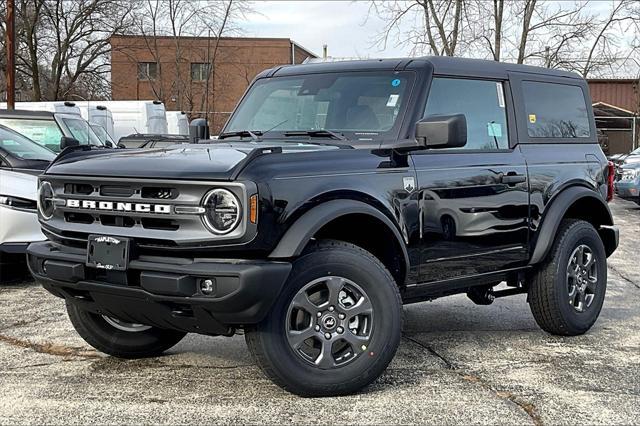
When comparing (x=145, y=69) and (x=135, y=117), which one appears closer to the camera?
(x=135, y=117)

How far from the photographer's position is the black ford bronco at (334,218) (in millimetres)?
4160

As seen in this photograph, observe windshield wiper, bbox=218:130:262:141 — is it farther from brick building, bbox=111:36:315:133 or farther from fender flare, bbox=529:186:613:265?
brick building, bbox=111:36:315:133

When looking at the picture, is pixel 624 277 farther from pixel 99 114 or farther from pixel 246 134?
pixel 99 114

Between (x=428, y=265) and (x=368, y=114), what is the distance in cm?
102

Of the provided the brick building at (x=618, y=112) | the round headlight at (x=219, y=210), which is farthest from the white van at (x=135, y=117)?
the round headlight at (x=219, y=210)

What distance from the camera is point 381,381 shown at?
16.0 feet

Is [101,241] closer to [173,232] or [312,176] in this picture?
[173,232]

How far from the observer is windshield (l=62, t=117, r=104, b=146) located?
534 inches

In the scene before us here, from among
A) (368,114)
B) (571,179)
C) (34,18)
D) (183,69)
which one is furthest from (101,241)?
(183,69)

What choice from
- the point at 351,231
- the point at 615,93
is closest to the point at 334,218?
the point at 351,231

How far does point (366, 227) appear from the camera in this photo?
486 centimetres

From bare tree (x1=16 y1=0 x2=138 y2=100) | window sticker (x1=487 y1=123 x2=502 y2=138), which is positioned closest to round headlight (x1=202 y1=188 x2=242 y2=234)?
window sticker (x1=487 y1=123 x2=502 y2=138)

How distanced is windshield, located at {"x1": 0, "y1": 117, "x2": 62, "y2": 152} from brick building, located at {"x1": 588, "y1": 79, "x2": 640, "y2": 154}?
11919 millimetres

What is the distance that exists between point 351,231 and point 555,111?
2366mm
